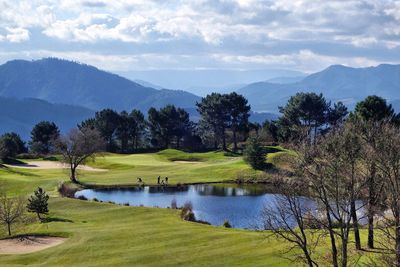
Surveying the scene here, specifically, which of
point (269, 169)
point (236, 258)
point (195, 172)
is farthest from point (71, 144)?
point (236, 258)

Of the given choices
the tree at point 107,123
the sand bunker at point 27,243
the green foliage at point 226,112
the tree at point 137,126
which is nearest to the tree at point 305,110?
the green foliage at point 226,112

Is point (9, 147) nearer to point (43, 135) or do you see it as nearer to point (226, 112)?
point (43, 135)

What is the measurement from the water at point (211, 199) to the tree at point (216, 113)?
58977 mm

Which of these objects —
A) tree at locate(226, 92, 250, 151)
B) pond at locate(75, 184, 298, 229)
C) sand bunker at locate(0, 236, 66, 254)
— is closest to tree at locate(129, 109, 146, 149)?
tree at locate(226, 92, 250, 151)

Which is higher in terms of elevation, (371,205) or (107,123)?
(107,123)

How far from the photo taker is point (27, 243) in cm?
4328


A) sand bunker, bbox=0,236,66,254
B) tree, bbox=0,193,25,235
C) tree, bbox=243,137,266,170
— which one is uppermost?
tree, bbox=243,137,266,170

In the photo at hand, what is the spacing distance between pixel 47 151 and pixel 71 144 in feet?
193

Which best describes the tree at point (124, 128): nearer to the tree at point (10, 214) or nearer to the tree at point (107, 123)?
the tree at point (107, 123)

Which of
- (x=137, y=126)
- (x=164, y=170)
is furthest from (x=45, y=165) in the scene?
(x=137, y=126)

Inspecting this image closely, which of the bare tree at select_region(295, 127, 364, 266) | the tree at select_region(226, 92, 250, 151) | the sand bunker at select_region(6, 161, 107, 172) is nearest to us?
the bare tree at select_region(295, 127, 364, 266)

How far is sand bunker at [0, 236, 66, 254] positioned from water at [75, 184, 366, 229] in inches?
662

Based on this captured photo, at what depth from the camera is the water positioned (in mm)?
56406

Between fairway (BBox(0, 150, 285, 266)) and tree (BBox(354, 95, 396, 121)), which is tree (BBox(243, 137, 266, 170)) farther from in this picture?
fairway (BBox(0, 150, 285, 266))
